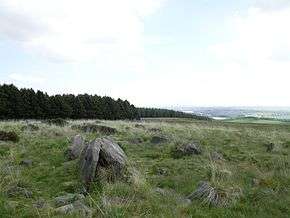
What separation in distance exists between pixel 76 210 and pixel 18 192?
2.85 m

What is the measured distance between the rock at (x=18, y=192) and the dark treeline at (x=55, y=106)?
60.4 meters

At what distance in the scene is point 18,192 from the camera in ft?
37.5

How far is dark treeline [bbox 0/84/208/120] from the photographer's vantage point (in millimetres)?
72312

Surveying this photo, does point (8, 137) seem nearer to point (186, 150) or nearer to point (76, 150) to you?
point (76, 150)

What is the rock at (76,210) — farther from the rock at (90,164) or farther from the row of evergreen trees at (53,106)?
the row of evergreen trees at (53,106)

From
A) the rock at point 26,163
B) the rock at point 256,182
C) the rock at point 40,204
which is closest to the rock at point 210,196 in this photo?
the rock at point 256,182

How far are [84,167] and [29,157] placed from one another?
5671mm

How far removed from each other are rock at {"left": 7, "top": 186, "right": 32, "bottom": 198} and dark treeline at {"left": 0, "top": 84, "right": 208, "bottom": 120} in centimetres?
6038

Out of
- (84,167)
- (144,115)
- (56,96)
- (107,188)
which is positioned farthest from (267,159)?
(144,115)

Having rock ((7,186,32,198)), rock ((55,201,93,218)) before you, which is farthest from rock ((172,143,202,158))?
rock ((55,201,93,218))

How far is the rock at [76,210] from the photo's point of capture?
29.6 ft

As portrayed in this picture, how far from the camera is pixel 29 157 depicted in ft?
59.6

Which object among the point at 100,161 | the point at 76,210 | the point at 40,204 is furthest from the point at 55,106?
the point at 76,210

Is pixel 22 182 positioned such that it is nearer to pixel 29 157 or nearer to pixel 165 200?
pixel 165 200
